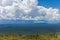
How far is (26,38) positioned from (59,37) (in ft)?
14.9

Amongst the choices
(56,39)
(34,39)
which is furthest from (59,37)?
(34,39)

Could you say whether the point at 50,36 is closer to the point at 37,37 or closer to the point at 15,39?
the point at 37,37

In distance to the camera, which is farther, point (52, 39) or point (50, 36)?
point (50, 36)

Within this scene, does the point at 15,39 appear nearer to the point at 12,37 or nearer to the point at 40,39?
the point at 12,37

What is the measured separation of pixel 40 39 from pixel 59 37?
305cm

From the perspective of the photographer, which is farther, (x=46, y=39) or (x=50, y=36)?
(x=50, y=36)

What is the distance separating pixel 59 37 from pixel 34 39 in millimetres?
3707

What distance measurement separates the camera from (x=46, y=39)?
104 ft

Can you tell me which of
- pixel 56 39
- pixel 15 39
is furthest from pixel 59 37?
pixel 15 39

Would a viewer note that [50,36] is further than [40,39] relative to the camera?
Yes

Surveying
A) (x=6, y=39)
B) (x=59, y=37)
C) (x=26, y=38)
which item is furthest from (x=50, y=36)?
(x=6, y=39)

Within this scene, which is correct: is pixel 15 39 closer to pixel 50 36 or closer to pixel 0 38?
pixel 0 38

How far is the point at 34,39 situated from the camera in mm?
32031

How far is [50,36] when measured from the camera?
34.1 metres
